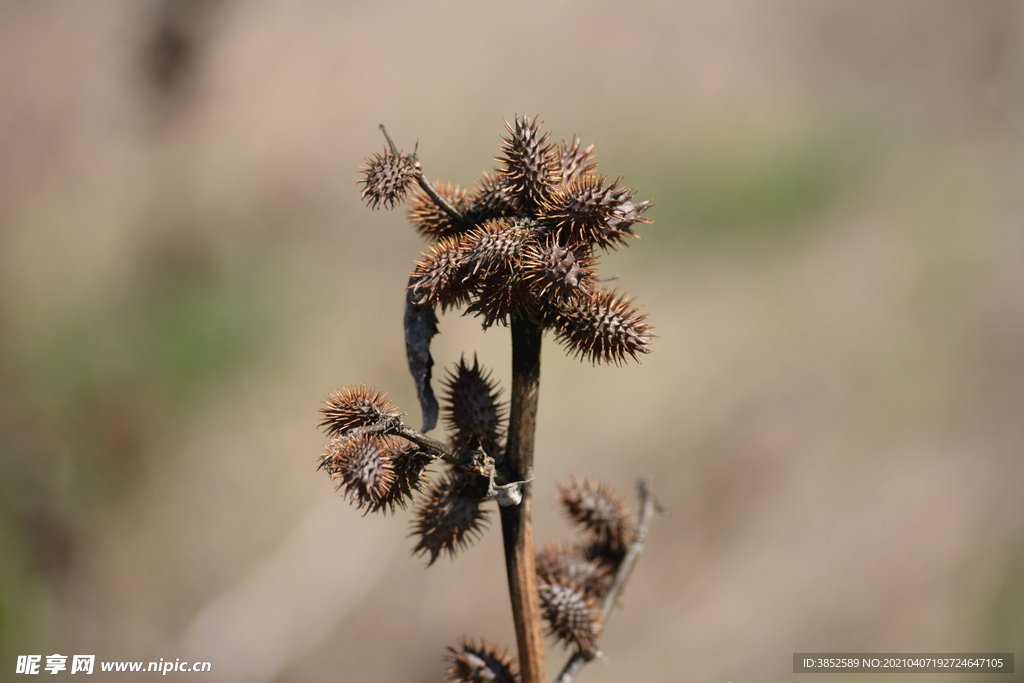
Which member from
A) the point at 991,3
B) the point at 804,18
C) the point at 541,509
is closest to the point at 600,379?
the point at 541,509

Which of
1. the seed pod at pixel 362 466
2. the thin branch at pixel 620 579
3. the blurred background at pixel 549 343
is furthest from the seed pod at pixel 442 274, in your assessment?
the blurred background at pixel 549 343

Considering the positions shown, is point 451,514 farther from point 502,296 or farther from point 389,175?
point 389,175

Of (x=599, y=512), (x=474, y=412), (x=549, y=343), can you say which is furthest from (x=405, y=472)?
(x=549, y=343)

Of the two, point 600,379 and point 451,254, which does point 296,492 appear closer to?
point 600,379

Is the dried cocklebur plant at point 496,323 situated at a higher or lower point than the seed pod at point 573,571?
higher

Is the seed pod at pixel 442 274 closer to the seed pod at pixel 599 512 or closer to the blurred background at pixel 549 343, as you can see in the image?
the seed pod at pixel 599 512

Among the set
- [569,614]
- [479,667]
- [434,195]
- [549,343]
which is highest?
[549,343]
